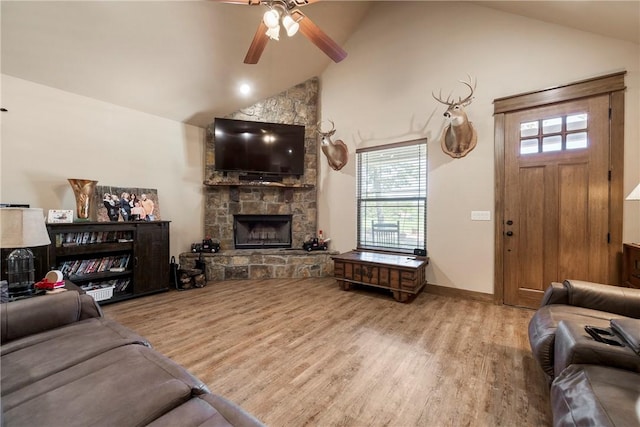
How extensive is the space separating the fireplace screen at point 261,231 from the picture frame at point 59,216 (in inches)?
87.9

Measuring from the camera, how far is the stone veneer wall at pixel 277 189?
4.68 m

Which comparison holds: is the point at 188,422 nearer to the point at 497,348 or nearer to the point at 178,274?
the point at 497,348

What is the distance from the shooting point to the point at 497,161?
325cm

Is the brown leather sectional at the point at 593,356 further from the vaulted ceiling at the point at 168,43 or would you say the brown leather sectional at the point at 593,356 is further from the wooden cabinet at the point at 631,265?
the vaulted ceiling at the point at 168,43

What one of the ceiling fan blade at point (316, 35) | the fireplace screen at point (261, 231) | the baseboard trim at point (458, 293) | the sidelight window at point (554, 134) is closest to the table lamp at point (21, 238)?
the ceiling fan blade at point (316, 35)

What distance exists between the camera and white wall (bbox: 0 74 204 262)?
9.52ft

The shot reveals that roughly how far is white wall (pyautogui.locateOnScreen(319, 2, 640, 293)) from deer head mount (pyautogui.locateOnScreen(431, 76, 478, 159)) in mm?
91

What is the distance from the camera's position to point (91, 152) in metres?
3.45

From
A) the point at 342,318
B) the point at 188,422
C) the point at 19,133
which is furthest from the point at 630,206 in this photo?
the point at 19,133

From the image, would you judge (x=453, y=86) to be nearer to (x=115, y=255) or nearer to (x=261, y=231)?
(x=261, y=231)

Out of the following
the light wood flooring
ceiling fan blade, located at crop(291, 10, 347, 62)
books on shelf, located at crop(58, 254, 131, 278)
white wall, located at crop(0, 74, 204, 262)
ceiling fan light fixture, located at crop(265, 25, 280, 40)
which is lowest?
the light wood flooring

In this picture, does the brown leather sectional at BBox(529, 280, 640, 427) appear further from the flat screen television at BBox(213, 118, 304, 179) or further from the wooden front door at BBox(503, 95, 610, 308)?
the flat screen television at BBox(213, 118, 304, 179)

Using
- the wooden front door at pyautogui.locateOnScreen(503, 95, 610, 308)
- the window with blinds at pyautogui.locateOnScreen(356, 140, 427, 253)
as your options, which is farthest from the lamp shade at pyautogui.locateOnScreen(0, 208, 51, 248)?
the wooden front door at pyautogui.locateOnScreen(503, 95, 610, 308)

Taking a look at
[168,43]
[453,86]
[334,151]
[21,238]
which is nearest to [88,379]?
[21,238]
